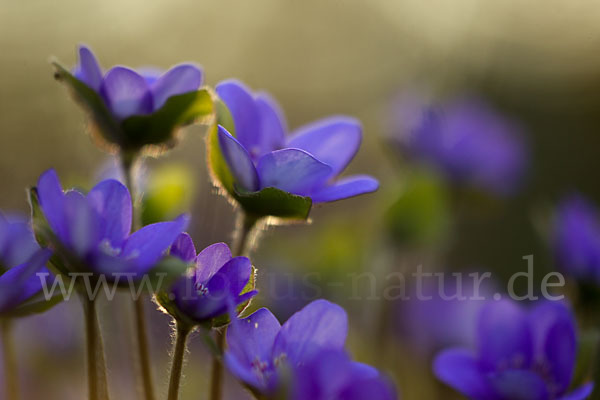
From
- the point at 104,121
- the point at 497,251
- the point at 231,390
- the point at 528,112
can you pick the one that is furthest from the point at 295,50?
the point at 104,121

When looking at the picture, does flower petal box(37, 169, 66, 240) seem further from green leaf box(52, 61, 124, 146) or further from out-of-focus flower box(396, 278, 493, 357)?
out-of-focus flower box(396, 278, 493, 357)

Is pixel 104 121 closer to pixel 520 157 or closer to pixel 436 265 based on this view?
pixel 520 157

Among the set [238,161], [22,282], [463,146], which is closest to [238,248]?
[238,161]

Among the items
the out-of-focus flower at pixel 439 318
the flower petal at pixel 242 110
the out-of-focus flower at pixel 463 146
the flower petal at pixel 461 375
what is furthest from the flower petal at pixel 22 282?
the out-of-focus flower at pixel 463 146

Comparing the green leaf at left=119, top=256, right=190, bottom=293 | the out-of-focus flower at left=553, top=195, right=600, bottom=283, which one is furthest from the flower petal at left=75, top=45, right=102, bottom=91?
the out-of-focus flower at left=553, top=195, right=600, bottom=283

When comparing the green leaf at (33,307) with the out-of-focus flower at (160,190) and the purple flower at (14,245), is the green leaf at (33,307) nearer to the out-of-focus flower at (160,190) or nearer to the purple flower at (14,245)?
the purple flower at (14,245)

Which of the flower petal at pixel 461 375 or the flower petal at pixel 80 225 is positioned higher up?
the flower petal at pixel 80 225

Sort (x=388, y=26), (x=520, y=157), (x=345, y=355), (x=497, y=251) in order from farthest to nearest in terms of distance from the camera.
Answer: (x=388, y=26)
(x=497, y=251)
(x=520, y=157)
(x=345, y=355)
